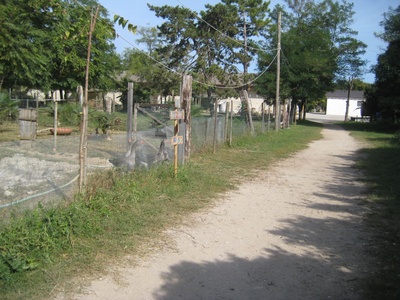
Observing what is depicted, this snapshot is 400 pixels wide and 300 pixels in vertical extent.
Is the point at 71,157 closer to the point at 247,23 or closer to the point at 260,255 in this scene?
the point at 260,255

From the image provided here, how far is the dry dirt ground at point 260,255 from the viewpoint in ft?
13.2

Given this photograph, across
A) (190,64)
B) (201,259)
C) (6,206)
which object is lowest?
(201,259)

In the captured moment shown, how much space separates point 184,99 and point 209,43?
19590 mm

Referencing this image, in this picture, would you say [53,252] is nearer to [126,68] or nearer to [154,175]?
[154,175]

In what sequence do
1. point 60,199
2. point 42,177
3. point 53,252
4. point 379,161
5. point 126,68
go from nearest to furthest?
point 53,252
point 60,199
point 42,177
point 379,161
point 126,68

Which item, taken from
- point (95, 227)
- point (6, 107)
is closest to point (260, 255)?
point (95, 227)

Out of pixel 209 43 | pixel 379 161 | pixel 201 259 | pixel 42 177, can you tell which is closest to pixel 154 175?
pixel 42 177

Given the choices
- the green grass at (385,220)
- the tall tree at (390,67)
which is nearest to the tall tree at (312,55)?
the tall tree at (390,67)

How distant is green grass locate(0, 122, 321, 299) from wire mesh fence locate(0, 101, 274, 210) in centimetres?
43

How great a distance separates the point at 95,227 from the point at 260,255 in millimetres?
2110

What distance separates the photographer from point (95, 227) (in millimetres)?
5234

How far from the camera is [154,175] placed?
790 centimetres

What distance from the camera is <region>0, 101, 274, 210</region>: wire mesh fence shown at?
6164 millimetres

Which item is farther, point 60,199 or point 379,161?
point 379,161
